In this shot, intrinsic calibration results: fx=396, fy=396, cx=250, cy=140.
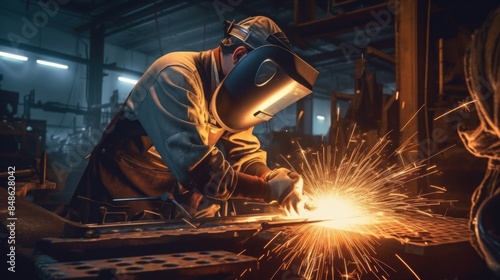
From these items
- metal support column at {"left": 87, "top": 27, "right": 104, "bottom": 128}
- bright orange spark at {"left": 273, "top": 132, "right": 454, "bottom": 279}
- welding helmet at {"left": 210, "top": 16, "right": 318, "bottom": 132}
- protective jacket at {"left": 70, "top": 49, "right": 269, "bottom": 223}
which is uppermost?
metal support column at {"left": 87, "top": 27, "right": 104, "bottom": 128}

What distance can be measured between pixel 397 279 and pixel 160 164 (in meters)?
1.44

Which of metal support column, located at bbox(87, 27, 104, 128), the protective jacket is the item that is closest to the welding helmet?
the protective jacket

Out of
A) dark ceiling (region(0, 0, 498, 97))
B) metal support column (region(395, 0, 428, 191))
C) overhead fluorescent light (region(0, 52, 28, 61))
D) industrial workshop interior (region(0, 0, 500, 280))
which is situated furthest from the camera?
overhead fluorescent light (region(0, 52, 28, 61))

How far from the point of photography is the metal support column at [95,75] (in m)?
11.8

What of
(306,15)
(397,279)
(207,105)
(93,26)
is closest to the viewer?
(397,279)

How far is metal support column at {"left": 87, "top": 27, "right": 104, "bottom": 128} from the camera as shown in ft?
38.8

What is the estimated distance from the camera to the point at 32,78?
13.1 meters

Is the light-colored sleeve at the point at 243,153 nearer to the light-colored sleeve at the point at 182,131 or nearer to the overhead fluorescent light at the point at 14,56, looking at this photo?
the light-colored sleeve at the point at 182,131

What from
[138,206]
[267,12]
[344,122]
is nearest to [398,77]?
[344,122]

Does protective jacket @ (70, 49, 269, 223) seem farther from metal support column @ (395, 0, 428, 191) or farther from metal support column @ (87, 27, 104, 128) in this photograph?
metal support column @ (87, 27, 104, 128)

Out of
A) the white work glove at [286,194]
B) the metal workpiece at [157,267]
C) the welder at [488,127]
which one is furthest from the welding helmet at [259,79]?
the metal workpiece at [157,267]

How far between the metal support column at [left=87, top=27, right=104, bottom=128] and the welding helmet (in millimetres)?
10590

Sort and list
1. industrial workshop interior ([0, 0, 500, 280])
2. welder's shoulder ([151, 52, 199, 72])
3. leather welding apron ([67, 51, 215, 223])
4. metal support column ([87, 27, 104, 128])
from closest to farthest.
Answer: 1. industrial workshop interior ([0, 0, 500, 280])
2. welder's shoulder ([151, 52, 199, 72])
3. leather welding apron ([67, 51, 215, 223])
4. metal support column ([87, 27, 104, 128])

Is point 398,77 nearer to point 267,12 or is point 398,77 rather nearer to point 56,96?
point 267,12
